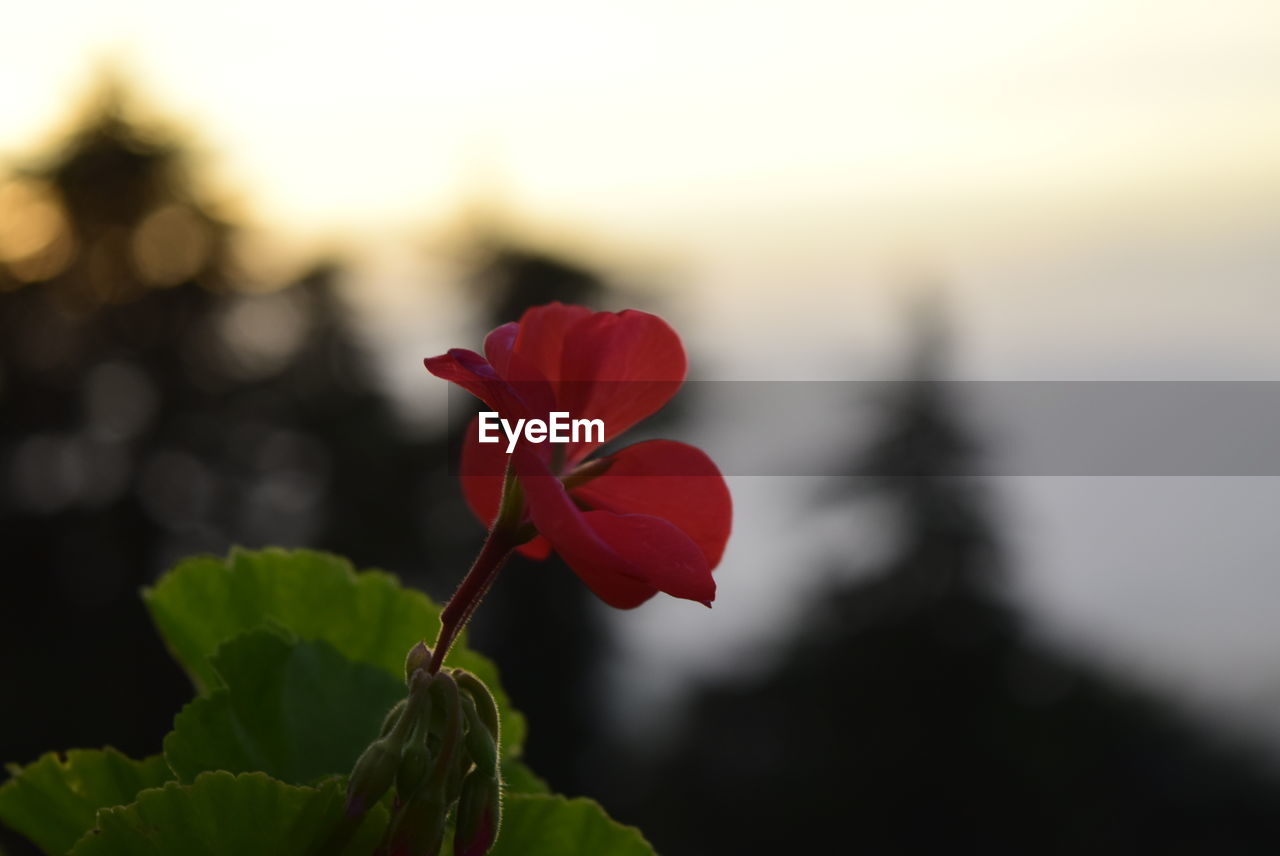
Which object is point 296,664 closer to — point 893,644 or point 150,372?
point 893,644

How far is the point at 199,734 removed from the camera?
61 cm

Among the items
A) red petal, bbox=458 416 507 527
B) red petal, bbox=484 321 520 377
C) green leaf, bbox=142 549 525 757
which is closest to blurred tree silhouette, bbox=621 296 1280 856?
green leaf, bbox=142 549 525 757

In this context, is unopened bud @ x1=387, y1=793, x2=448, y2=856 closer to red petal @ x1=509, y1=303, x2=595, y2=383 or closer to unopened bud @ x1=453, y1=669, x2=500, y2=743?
unopened bud @ x1=453, y1=669, x2=500, y2=743

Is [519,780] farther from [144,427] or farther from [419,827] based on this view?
[144,427]

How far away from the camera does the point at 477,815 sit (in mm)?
494

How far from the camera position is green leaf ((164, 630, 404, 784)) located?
24.5 inches

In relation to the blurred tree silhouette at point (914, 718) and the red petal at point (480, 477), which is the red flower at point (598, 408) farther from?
the blurred tree silhouette at point (914, 718)

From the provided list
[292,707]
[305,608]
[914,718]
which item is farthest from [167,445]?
[292,707]

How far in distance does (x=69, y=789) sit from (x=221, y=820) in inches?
7.2

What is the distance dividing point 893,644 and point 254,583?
18.1 m

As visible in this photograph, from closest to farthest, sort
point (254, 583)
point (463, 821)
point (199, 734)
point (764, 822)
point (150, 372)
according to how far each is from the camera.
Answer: point (463, 821)
point (199, 734)
point (254, 583)
point (764, 822)
point (150, 372)

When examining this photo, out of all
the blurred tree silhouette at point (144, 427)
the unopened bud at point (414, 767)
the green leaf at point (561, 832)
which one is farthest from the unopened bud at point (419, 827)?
the blurred tree silhouette at point (144, 427)

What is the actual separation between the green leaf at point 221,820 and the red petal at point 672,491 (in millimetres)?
173

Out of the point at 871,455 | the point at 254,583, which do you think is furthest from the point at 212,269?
the point at 254,583
